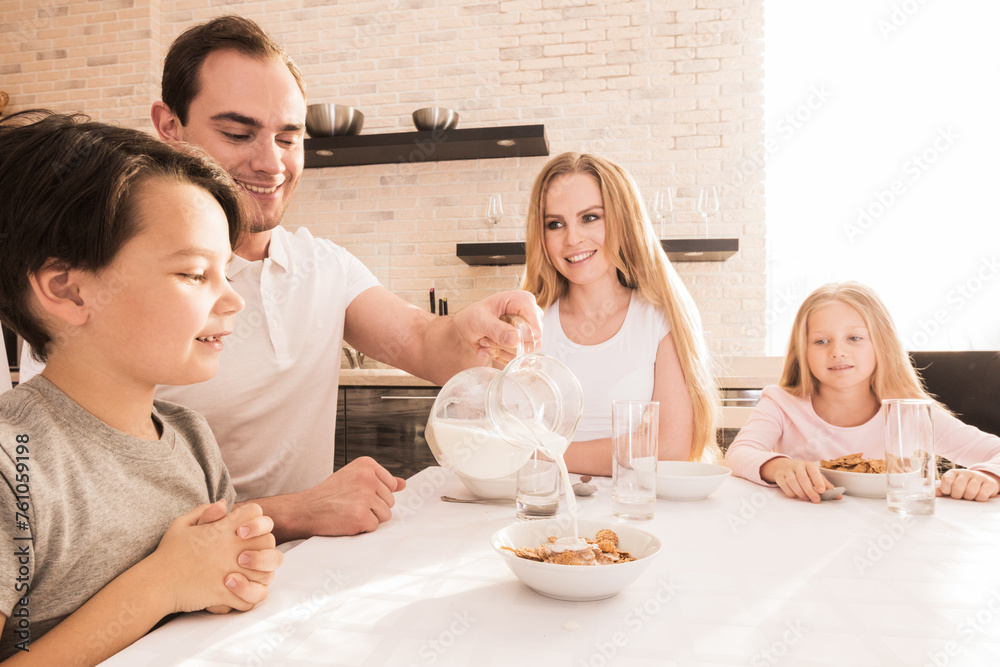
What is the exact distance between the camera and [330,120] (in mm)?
3326

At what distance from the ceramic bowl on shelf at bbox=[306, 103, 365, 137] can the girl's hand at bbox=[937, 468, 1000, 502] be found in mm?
3089

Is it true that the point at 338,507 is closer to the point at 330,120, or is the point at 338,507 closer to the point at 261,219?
the point at 261,219

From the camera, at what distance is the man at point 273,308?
1.28 metres

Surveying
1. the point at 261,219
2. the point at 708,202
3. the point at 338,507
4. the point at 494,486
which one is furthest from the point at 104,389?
the point at 708,202

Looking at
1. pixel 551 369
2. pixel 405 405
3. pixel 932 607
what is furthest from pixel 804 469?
pixel 405 405

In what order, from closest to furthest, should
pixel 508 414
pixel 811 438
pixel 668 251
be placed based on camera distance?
1. pixel 508 414
2. pixel 811 438
3. pixel 668 251

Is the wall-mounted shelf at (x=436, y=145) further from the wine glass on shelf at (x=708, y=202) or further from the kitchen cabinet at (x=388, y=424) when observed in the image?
the kitchen cabinet at (x=388, y=424)

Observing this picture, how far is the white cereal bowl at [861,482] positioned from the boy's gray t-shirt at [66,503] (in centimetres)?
110

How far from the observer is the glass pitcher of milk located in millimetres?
782

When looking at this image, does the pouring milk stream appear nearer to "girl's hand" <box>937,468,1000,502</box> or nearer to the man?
the man

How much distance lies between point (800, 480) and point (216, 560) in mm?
974

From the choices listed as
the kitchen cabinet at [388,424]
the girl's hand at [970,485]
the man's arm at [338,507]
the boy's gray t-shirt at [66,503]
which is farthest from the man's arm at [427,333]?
the kitchen cabinet at [388,424]

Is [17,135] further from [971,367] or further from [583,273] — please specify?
[971,367]

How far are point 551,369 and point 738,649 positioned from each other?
38cm
